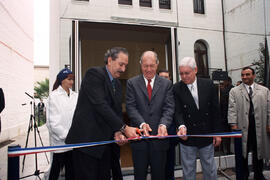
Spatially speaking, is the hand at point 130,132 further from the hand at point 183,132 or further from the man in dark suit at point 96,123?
the hand at point 183,132

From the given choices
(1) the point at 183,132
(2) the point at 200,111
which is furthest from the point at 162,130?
(2) the point at 200,111

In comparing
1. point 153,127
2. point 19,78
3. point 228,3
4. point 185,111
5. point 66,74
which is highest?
point 228,3

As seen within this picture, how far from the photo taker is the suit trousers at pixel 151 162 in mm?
1859

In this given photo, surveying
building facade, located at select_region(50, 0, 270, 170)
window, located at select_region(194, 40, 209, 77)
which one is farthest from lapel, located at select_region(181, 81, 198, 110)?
window, located at select_region(194, 40, 209, 77)

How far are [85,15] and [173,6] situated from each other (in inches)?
81.5

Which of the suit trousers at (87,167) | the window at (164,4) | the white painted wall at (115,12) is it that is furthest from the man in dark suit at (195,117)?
the window at (164,4)

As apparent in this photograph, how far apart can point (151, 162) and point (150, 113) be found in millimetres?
481

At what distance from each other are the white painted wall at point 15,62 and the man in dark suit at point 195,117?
26.4 feet

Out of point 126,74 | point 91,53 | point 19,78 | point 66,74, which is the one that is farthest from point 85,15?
point 19,78

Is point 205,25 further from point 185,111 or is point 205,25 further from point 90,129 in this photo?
point 90,129

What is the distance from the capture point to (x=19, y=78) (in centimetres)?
1023

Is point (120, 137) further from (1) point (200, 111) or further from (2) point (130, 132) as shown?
(1) point (200, 111)

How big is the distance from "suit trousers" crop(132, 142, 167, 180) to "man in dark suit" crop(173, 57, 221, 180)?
0.36m

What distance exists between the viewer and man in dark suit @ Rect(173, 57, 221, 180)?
209 centimetres
